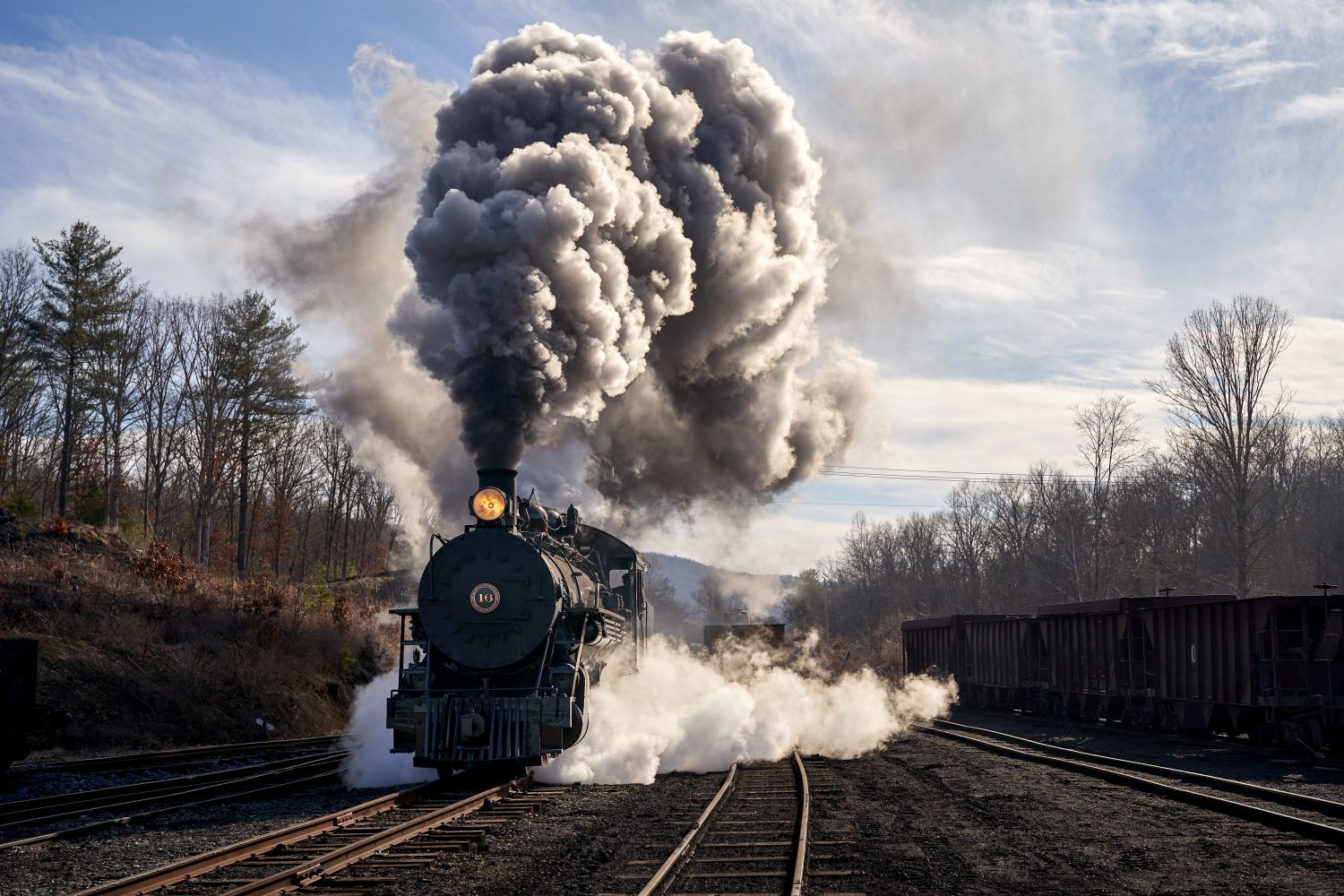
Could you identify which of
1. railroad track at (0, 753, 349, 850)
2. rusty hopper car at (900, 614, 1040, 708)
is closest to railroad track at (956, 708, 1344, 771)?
rusty hopper car at (900, 614, 1040, 708)

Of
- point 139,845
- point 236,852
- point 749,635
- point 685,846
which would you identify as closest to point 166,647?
point 749,635

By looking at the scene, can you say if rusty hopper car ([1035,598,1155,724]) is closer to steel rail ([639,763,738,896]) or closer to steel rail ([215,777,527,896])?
steel rail ([639,763,738,896])

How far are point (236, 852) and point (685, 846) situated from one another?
329 cm

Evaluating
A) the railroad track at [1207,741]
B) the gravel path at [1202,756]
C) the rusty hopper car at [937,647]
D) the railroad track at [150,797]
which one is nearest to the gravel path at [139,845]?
the railroad track at [150,797]

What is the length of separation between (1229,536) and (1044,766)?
29.4 meters

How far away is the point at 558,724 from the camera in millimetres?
12047

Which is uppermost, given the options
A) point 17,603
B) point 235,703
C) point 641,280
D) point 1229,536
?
point 641,280

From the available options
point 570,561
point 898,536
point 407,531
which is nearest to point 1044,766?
point 570,561

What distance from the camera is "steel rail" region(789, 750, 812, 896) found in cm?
708

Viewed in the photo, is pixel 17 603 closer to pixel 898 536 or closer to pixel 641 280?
pixel 641 280

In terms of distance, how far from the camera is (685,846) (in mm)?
8453

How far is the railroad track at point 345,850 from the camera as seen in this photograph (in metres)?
7.27

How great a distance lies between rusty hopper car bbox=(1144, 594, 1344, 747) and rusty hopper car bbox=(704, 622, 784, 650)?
12260 millimetres

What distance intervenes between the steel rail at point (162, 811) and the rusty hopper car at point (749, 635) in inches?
638
